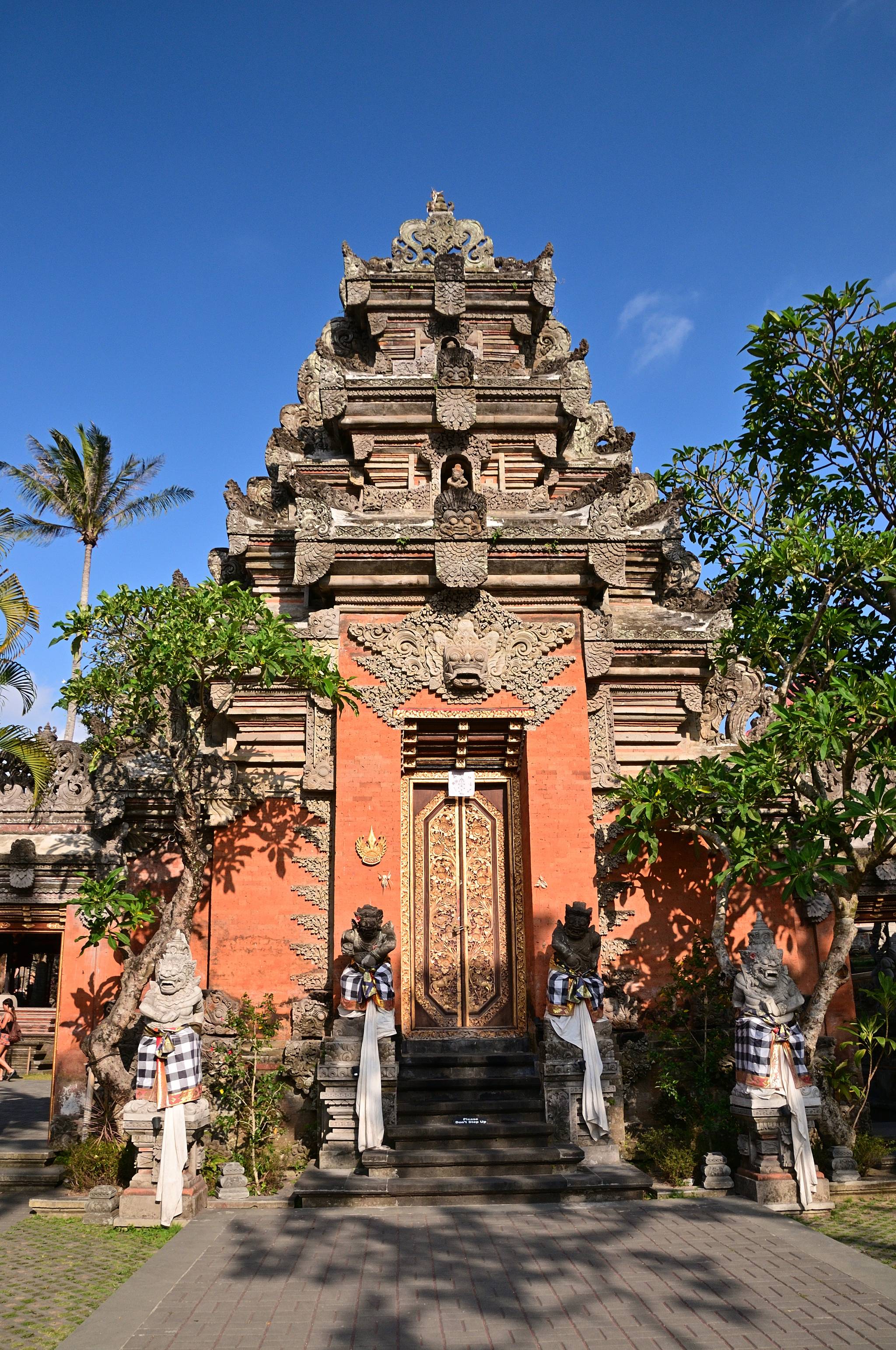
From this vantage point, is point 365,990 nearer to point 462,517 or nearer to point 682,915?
point 682,915

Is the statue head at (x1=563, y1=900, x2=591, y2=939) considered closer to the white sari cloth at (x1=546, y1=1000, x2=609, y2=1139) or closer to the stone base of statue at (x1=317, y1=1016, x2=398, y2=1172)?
A: the white sari cloth at (x1=546, y1=1000, x2=609, y2=1139)

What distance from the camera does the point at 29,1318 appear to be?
630cm

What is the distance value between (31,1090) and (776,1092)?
16.3 metres

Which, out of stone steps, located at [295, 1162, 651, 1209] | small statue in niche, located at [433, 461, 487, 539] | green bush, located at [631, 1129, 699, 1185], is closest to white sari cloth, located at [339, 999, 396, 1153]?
stone steps, located at [295, 1162, 651, 1209]

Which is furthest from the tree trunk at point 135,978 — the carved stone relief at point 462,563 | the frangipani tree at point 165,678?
the carved stone relief at point 462,563

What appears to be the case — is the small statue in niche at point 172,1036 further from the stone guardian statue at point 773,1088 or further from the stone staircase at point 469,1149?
the stone guardian statue at point 773,1088

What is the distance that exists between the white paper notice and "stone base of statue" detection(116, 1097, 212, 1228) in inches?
172

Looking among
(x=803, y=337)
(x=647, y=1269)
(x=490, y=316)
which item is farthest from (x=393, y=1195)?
(x=490, y=316)

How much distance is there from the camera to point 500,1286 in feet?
21.8

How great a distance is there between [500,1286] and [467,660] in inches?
255

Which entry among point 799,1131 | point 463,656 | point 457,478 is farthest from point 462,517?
point 799,1131

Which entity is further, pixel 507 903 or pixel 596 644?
pixel 596 644

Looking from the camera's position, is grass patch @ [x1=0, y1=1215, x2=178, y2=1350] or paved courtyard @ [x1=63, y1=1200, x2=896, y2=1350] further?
grass patch @ [x1=0, y1=1215, x2=178, y2=1350]

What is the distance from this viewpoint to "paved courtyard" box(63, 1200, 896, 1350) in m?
5.86
